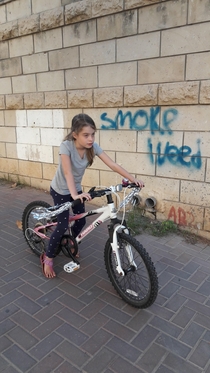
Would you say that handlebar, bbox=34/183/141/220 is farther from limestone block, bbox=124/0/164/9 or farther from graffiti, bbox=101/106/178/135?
limestone block, bbox=124/0/164/9

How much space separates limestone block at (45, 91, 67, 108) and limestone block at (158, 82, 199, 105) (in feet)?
6.30

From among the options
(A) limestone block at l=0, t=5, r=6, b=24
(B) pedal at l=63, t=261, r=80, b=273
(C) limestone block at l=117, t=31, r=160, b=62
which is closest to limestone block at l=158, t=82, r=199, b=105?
(C) limestone block at l=117, t=31, r=160, b=62

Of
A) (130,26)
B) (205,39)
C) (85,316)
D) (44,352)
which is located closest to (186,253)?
(85,316)

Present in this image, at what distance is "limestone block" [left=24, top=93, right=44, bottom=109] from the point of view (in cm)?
576

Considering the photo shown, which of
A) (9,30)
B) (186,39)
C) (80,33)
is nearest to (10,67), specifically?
(9,30)

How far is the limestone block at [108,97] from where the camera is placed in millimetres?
4586

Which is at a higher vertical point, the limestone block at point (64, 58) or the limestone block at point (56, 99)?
the limestone block at point (64, 58)

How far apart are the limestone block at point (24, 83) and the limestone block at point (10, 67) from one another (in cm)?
13

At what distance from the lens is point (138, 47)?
4.28 m

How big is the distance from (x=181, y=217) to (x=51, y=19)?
3928 mm

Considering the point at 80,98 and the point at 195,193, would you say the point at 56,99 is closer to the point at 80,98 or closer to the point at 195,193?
the point at 80,98

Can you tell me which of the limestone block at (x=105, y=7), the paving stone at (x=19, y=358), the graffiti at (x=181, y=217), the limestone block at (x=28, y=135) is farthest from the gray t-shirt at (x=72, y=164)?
the limestone block at (x=28, y=135)

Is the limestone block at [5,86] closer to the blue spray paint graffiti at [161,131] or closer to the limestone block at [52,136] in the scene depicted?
the limestone block at [52,136]

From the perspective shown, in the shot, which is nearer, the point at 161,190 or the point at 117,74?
the point at 161,190
